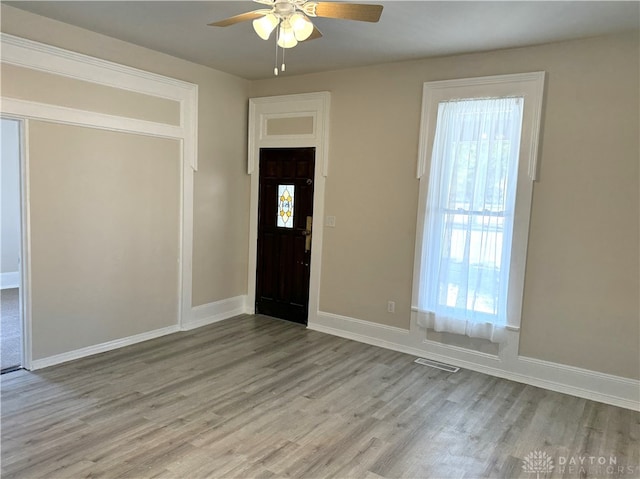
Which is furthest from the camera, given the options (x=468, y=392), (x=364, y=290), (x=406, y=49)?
(x=364, y=290)

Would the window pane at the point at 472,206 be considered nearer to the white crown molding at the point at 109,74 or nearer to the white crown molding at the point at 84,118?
the white crown molding at the point at 109,74

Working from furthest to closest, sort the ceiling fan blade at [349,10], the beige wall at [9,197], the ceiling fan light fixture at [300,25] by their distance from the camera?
the beige wall at [9,197], the ceiling fan light fixture at [300,25], the ceiling fan blade at [349,10]

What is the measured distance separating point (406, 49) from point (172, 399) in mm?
3467

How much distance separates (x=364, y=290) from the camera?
15.8 ft

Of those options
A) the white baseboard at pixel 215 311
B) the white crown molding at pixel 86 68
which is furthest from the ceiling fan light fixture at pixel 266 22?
the white baseboard at pixel 215 311

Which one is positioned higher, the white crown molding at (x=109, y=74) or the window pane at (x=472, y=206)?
the white crown molding at (x=109, y=74)

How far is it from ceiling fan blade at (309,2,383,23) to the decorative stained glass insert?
112 inches

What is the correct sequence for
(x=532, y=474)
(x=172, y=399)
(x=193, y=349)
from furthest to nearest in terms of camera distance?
1. (x=193, y=349)
2. (x=172, y=399)
3. (x=532, y=474)

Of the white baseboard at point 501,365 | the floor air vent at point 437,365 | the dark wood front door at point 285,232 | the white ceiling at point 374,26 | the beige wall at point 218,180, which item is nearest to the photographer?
the white ceiling at point 374,26

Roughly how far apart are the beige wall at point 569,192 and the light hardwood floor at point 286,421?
54 cm

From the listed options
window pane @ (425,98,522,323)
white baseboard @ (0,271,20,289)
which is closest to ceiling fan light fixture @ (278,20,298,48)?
window pane @ (425,98,522,323)

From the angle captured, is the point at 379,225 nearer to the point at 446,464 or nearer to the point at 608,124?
the point at 608,124

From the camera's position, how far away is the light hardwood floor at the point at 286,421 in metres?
2.59

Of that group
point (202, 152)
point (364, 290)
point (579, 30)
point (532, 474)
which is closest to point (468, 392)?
point (532, 474)
